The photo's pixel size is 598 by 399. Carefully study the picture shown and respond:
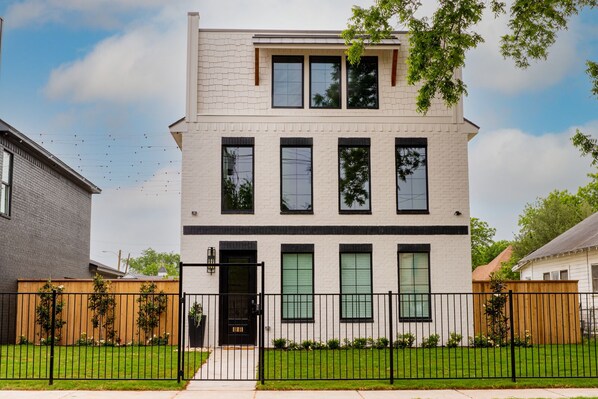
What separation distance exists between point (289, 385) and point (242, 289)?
7006mm

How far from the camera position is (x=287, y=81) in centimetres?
1894

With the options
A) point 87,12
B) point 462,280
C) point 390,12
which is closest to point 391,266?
point 462,280

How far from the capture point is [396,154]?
61.5ft

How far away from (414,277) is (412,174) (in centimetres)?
278

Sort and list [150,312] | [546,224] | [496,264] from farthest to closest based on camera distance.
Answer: [496,264]
[546,224]
[150,312]

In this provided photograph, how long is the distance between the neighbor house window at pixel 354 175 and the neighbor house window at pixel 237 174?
7.98 ft

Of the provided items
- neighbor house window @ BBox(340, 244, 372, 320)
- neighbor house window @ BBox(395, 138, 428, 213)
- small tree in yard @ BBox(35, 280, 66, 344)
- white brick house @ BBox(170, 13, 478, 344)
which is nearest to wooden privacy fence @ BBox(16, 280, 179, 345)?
small tree in yard @ BBox(35, 280, 66, 344)

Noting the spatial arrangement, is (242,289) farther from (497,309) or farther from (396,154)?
(497,309)

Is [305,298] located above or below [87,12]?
below

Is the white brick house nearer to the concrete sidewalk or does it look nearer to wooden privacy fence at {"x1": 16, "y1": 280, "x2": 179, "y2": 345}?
wooden privacy fence at {"x1": 16, "y1": 280, "x2": 179, "y2": 345}

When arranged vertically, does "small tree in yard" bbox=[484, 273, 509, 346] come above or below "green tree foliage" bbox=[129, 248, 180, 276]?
below

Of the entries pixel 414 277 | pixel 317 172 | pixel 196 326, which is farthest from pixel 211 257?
pixel 414 277

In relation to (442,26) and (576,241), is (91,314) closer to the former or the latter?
(442,26)

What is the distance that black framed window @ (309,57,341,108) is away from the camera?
18.9 m
